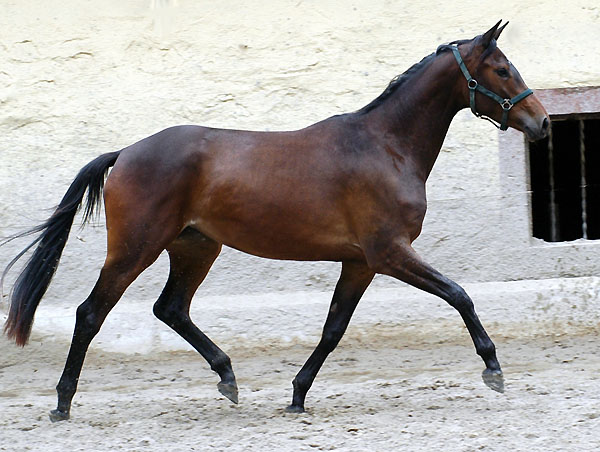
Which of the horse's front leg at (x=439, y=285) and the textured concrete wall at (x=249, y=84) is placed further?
the textured concrete wall at (x=249, y=84)

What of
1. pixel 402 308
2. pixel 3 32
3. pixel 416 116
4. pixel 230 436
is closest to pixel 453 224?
pixel 402 308

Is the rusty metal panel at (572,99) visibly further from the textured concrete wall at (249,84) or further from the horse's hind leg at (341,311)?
the horse's hind leg at (341,311)

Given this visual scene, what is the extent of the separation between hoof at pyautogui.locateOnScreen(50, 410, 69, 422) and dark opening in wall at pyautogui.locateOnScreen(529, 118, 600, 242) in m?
3.70

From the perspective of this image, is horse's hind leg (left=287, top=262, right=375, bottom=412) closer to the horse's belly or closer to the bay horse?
the bay horse

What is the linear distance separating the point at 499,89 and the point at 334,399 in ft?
6.00

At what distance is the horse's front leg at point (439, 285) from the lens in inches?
159

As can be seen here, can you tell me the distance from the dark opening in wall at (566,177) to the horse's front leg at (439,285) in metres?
2.43

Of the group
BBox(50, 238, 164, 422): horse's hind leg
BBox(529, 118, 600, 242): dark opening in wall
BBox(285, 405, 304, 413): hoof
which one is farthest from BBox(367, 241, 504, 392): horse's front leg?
BBox(529, 118, 600, 242): dark opening in wall

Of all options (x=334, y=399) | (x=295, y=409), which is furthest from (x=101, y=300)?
(x=334, y=399)

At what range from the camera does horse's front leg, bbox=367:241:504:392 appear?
13.3 feet

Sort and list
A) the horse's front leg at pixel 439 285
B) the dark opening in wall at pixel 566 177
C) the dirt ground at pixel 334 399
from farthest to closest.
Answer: the dark opening in wall at pixel 566 177, the horse's front leg at pixel 439 285, the dirt ground at pixel 334 399

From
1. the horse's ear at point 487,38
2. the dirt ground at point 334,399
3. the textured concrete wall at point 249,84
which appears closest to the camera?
the dirt ground at point 334,399

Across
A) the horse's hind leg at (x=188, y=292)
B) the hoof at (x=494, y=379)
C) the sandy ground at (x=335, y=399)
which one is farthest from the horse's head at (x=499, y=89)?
the horse's hind leg at (x=188, y=292)

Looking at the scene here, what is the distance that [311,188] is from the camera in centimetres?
423
